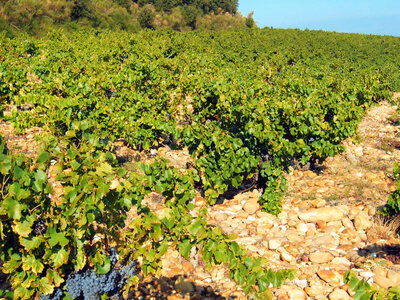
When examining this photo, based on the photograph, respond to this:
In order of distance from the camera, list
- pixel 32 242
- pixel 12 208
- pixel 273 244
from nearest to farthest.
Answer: pixel 12 208
pixel 32 242
pixel 273 244

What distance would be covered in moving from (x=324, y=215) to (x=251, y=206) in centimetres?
125

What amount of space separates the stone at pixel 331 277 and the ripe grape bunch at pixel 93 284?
2539mm

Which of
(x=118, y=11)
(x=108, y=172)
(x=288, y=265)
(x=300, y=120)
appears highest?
(x=118, y=11)

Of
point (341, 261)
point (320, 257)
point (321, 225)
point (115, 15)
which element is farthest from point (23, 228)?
point (115, 15)

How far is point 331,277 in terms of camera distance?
15.1ft

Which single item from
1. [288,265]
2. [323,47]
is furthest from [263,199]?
[323,47]

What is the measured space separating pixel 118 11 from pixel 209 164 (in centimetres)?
4556

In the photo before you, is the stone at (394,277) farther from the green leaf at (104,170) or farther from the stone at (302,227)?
the green leaf at (104,170)

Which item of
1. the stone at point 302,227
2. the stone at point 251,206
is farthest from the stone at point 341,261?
the stone at point 251,206

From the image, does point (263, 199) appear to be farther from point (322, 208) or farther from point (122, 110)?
point (122, 110)

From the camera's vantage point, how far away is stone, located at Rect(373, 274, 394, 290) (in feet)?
14.5

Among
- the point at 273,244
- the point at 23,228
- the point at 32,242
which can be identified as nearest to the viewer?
the point at 23,228

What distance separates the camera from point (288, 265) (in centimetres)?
498

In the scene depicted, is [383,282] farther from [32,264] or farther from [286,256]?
[32,264]
